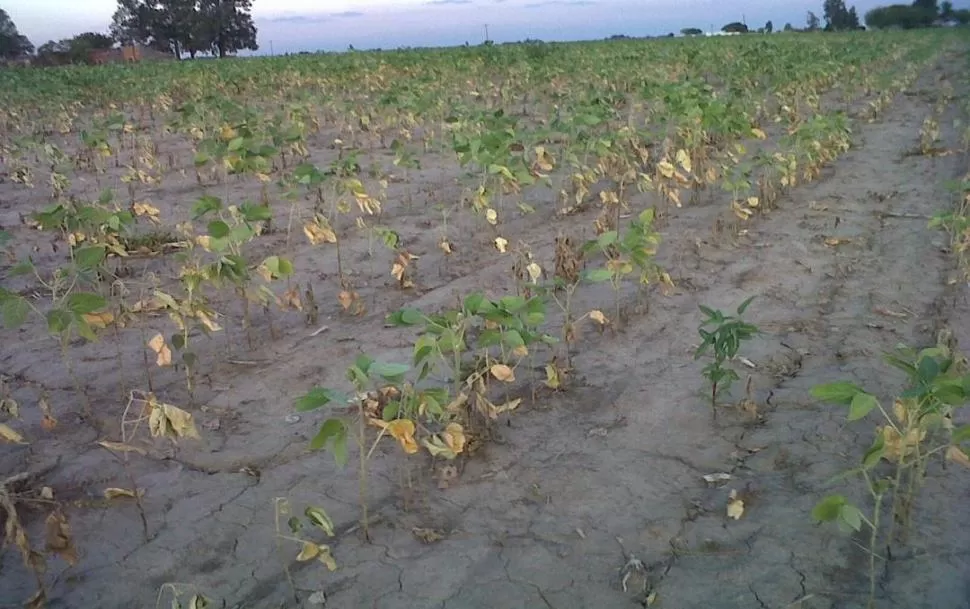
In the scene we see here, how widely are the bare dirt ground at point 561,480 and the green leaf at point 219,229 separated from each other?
1.73 ft

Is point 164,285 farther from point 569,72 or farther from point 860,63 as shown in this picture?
point 860,63

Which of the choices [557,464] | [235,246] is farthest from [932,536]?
[235,246]

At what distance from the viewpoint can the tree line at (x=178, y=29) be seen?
44.5 meters

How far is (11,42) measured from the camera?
43.3 m

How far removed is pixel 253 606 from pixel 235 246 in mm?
2228

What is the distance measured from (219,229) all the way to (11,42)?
47893 millimetres

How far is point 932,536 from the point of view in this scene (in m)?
2.30

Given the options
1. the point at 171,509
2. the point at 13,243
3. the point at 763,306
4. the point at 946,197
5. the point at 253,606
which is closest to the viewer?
the point at 253,606

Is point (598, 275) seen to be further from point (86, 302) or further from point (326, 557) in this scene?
point (86, 302)

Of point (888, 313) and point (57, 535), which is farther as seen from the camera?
point (888, 313)

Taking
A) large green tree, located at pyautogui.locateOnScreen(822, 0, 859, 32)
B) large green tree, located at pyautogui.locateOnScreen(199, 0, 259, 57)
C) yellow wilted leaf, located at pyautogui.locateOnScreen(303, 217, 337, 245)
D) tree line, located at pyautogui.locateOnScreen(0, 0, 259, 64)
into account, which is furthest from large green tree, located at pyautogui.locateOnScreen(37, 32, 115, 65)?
large green tree, located at pyautogui.locateOnScreen(822, 0, 859, 32)

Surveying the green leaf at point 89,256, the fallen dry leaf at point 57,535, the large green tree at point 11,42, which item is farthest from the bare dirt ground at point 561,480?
the large green tree at point 11,42

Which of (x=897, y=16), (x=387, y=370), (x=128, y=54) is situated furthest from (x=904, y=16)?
(x=387, y=370)

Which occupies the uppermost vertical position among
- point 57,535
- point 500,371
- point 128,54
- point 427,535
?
point 128,54
